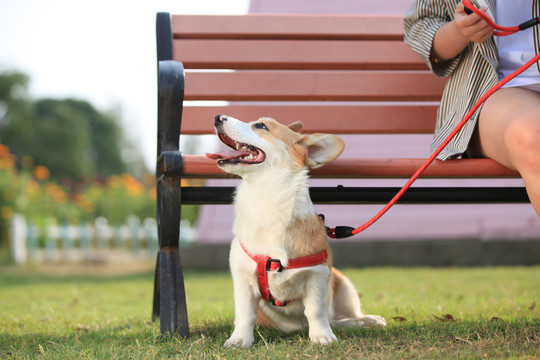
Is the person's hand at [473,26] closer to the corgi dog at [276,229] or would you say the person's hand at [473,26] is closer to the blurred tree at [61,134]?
the corgi dog at [276,229]

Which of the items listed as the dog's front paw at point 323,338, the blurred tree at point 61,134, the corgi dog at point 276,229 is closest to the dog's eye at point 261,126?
the corgi dog at point 276,229

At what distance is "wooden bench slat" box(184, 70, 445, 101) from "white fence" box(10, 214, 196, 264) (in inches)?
197

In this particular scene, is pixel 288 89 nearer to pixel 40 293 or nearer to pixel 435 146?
pixel 435 146

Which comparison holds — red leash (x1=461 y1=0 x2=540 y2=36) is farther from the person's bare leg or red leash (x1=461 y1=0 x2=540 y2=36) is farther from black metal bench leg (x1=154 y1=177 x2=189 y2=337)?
black metal bench leg (x1=154 y1=177 x2=189 y2=337)

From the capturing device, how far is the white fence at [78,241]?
8077 millimetres

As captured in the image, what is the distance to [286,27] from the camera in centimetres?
264

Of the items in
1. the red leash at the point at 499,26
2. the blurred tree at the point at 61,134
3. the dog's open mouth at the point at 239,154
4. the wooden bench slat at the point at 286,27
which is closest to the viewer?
the red leash at the point at 499,26

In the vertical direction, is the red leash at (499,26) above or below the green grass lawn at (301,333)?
above

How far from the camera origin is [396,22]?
2.68m

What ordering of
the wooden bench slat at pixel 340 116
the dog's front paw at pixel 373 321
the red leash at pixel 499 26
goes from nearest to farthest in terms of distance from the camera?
1. the red leash at pixel 499 26
2. the dog's front paw at pixel 373 321
3. the wooden bench slat at pixel 340 116

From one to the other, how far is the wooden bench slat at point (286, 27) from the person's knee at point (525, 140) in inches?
44.7

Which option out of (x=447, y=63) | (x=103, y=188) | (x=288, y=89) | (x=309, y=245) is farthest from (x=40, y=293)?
(x=103, y=188)

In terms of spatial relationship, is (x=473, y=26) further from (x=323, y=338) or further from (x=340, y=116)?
(x=323, y=338)

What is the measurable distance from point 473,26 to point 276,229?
3.11 ft
